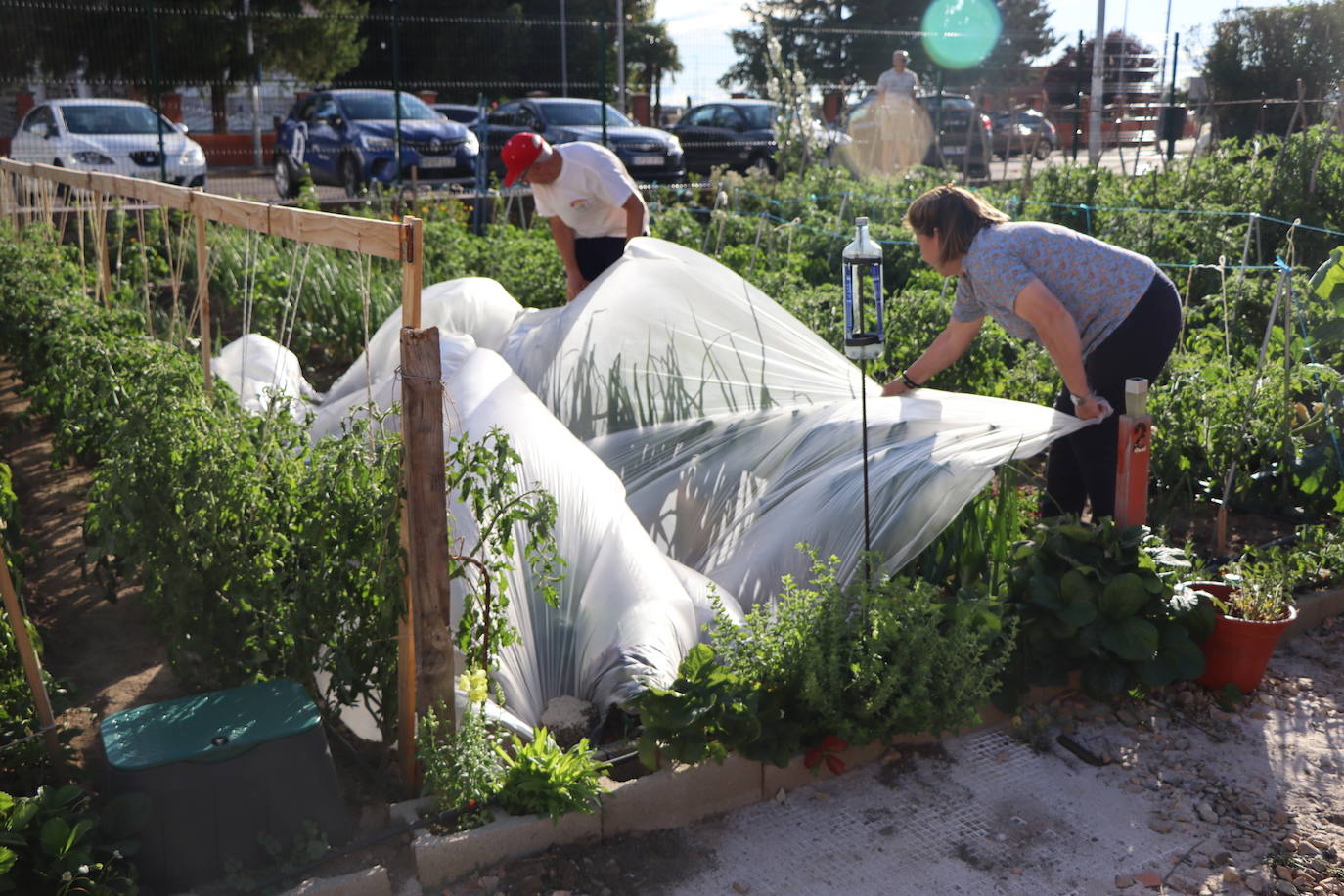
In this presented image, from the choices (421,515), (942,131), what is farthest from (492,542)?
(942,131)

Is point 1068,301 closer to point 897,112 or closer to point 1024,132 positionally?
point 897,112

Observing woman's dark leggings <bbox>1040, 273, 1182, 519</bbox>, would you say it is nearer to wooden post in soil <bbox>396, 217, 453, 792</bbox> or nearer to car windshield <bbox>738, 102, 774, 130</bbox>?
wooden post in soil <bbox>396, 217, 453, 792</bbox>

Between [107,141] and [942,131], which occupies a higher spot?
[942,131]

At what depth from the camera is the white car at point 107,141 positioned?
1191cm

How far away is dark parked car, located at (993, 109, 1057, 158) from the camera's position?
13.8 metres

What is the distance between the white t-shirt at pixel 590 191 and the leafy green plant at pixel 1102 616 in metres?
2.55

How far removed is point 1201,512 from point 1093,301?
4.33ft

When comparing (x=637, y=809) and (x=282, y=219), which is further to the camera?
(x=282, y=219)

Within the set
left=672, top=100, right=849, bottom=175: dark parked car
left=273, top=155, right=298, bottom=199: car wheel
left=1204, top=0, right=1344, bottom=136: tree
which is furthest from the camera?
left=672, top=100, right=849, bottom=175: dark parked car

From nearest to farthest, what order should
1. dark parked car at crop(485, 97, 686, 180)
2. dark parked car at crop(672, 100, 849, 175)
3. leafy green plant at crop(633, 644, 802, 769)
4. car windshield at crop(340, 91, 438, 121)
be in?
leafy green plant at crop(633, 644, 802, 769)
dark parked car at crop(485, 97, 686, 180)
car windshield at crop(340, 91, 438, 121)
dark parked car at crop(672, 100, 849, 175)

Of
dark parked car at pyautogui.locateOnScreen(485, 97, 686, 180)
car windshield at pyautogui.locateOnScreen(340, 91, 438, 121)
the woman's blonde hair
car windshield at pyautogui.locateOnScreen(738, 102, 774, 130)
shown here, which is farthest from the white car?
the woman's blonde hair

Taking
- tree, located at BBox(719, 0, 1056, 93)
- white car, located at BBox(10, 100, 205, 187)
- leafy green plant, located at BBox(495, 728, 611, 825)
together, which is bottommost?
leafy green plant, located at BBox(495, 728, 611, 825)

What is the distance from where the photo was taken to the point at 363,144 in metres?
12.6

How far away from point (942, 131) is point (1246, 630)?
1294cm
